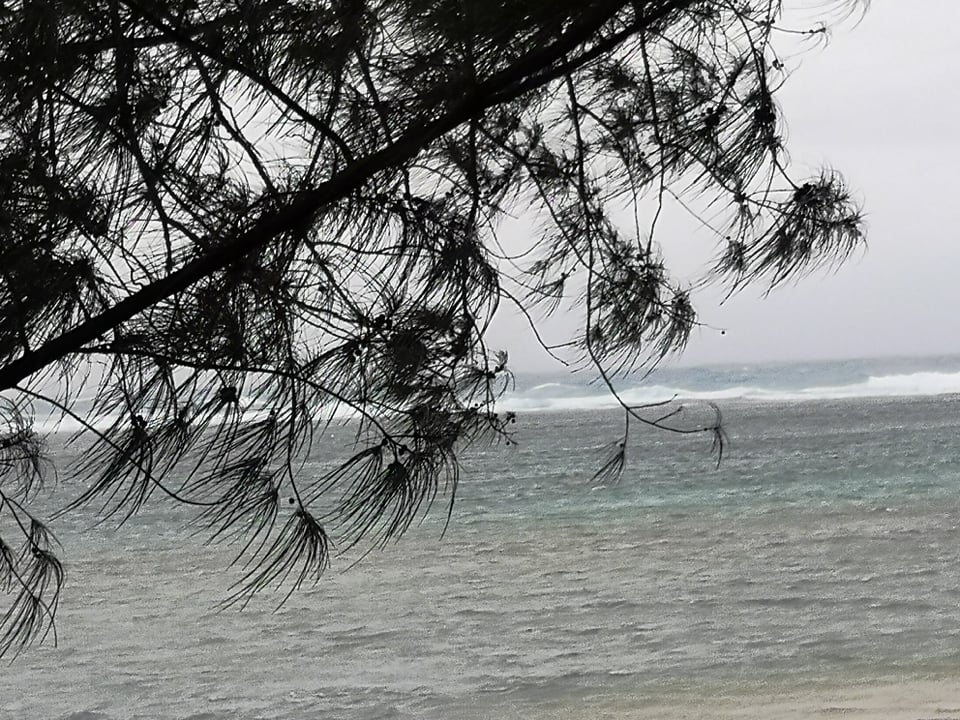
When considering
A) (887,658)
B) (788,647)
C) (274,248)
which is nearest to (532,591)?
(788,647)

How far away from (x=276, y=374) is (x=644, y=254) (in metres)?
0.63

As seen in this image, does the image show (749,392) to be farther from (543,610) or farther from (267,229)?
(267,229)

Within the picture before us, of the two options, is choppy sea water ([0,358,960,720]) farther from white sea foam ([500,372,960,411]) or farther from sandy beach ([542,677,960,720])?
white sea foam ([500,372,960,411])

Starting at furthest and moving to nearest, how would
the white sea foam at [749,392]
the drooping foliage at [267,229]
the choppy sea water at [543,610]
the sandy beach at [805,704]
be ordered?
the white sea foam at [749,392] < the choppy sea water at [543,610] < the sandy beach at [805,704] < the drooping foliage at [267,229]

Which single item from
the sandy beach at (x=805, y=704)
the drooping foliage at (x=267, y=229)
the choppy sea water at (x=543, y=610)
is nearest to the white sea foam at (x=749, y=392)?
the choppy sea water at (x=543, y=610)

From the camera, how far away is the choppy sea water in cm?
442

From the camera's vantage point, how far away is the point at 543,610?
5.47 m

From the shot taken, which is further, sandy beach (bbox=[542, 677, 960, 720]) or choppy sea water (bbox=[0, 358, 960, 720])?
choppy sea water (bbox=[0, 358, 960, 720])

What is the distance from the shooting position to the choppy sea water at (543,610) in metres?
4.42

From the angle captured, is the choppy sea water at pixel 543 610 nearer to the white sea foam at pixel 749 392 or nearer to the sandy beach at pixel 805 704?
the sandy beach at pixel 805 704

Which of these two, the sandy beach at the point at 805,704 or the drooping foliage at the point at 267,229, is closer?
the drooping foliage at the point at 267,229

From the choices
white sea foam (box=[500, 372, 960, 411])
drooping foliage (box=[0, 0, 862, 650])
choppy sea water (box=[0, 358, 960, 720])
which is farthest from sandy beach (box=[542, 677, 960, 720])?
white sea foam (box=[500, 372, 960, 411])

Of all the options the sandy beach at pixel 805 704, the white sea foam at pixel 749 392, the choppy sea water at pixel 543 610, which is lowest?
the sandy beach at pixel 805 704

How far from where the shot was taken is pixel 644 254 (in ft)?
5.79
